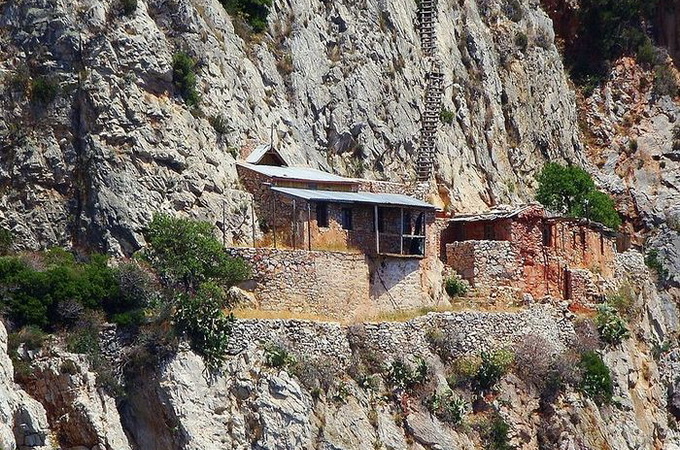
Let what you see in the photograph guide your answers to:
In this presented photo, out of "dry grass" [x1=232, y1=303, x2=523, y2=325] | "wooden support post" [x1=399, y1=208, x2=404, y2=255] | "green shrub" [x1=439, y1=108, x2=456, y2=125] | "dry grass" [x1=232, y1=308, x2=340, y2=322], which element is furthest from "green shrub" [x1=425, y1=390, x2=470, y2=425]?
"green shrub" [x1=439, y1=108, x2=456, y2=125]

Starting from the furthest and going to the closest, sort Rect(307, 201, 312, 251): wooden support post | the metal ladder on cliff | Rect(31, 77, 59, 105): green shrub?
the metal ladder on cliff < Rect(307, 201, 312, 251): wooden support post < Rect(31, 77, 59, 105): green shrub

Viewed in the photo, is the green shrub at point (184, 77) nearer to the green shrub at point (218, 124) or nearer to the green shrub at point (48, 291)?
the green shrub at point (218, 124)

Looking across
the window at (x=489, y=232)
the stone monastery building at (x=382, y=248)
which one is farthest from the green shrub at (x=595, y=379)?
the window at (x=489, y=232)

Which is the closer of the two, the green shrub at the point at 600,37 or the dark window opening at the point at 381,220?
the dark window opening at the point at 381,220

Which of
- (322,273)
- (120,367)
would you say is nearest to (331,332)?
(322,273)

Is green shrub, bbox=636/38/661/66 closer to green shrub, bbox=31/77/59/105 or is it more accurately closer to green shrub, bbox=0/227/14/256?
green shrub, bbox=31/77/59/105

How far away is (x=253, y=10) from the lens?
86.8m

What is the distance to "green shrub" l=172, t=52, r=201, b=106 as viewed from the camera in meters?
78.1

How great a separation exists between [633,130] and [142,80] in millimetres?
45797

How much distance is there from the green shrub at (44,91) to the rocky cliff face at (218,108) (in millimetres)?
213

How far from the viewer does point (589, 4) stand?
117 m

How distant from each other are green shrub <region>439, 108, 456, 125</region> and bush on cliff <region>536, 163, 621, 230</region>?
6864mm

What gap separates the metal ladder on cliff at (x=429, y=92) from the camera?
91.3 m

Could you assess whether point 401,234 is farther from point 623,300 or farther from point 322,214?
point 623,300
